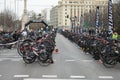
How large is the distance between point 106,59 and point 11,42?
15.3 metres

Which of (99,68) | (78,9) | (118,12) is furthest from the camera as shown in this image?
(78,9)

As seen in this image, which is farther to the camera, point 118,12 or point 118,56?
point 118,12

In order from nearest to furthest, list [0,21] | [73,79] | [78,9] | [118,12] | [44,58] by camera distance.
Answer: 1. [73,79]
2. [44,58]
3. [118,12]
4. [0,21]
5. [78,9]

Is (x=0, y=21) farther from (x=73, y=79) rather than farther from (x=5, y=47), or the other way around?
(x=73, y=79)

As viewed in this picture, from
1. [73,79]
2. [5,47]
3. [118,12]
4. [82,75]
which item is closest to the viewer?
[73,79]

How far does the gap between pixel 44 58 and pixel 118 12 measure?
4342 cm

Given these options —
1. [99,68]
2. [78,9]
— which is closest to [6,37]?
[99,68]

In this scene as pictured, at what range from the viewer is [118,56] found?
54.8 feet

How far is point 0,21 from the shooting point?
8019cm

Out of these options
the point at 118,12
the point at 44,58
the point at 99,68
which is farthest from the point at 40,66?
the point at 118,12

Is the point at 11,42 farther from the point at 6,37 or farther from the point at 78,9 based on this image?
the point at 78,9

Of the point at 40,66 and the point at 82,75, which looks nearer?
the point at 82,75

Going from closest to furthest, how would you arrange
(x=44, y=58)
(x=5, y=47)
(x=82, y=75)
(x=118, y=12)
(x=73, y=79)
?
1. (x=73, y=79)
2. (x=82, y=75)
3. (x=44, y=58)
4. (x=5, y=47)
5. (x=118, y=12)

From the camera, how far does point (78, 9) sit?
417 ft
